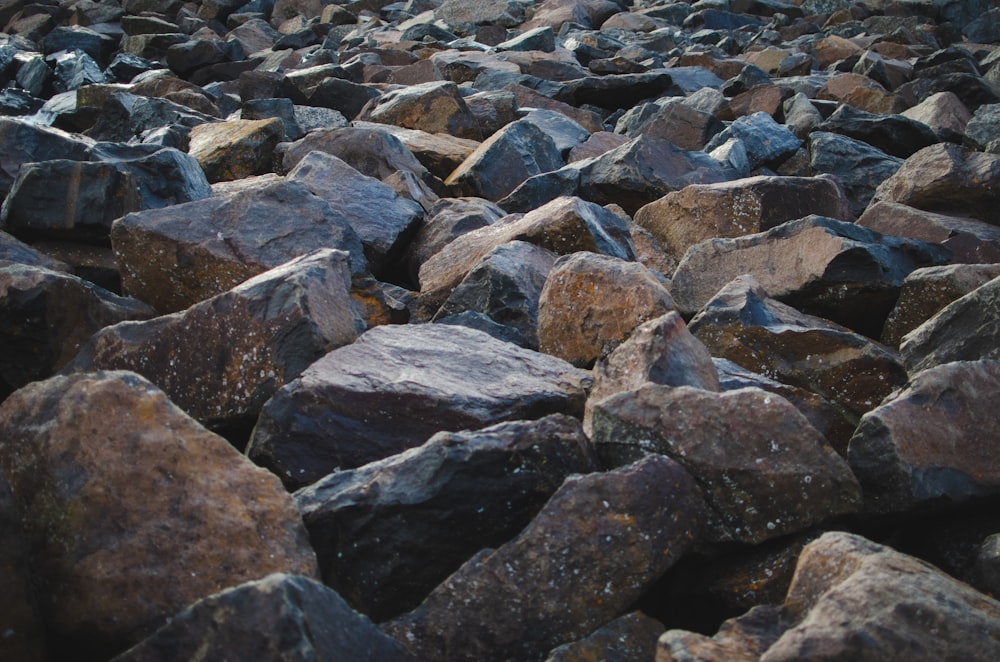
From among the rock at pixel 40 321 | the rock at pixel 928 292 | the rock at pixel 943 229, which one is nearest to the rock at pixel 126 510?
the rock at pixel 40 321

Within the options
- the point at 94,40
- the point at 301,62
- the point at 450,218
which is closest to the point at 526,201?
the point at 450,218

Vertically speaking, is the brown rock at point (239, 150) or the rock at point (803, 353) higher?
the rock at point (803, 353)

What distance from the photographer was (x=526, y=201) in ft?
18.2

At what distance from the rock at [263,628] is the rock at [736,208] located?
11.7ft

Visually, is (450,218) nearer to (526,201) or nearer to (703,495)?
(526,201)

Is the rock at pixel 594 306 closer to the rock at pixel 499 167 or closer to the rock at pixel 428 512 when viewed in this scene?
the rock at pixel 428 512

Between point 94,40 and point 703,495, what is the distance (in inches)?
533

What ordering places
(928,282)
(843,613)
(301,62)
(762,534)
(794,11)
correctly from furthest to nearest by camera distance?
(794,11) < (301,62) < (928,282) < (762,534) < (843,613)

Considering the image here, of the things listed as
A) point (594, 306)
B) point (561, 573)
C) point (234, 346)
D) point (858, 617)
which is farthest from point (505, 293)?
point (858, 617)

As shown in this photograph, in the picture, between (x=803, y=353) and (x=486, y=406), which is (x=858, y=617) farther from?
(x=803, y=353)

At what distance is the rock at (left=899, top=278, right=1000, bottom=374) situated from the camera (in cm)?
327

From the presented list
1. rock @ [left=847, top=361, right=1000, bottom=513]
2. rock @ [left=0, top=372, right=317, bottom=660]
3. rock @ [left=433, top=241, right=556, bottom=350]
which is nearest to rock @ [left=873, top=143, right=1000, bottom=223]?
rock @ [left=433, top=241, right=556, bottom=350]

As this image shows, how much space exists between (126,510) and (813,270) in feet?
9.43

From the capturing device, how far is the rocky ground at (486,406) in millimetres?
2088
